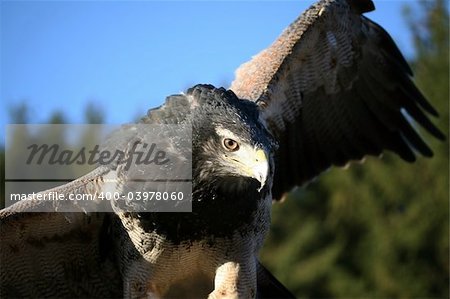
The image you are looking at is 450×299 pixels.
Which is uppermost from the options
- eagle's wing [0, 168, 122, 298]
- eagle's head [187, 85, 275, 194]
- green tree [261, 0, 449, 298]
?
eagle's head [187, 85, 275, 194]

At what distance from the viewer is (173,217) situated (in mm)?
6156

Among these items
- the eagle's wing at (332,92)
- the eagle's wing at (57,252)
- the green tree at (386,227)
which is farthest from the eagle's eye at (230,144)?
the green tree at (386,227)

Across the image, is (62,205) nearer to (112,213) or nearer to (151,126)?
(112,213)

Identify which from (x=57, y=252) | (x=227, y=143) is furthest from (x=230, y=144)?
(x=57, y=252)

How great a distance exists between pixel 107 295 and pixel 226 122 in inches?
98.9

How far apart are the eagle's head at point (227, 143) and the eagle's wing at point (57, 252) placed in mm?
1072

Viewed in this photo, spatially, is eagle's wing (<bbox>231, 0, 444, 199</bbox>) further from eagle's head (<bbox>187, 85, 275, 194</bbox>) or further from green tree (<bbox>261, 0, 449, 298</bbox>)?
green tree (<bbox>261, 0, 449, 298</bbox>)

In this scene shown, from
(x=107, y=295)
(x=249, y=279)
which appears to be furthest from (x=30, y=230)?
(x=249, y=279)

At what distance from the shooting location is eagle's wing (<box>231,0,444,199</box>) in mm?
8180

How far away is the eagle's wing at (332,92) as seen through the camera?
8180mm

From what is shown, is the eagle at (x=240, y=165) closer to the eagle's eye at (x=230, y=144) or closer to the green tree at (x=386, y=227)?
the eagle's eye at (x=230, y=144)

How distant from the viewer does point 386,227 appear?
34.3m

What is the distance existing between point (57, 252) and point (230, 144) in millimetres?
2286

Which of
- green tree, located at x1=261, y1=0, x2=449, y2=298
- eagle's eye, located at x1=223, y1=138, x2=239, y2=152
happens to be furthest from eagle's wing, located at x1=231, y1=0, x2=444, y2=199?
green tree, located at x1=261, y1=0, x2=449, y2=298
